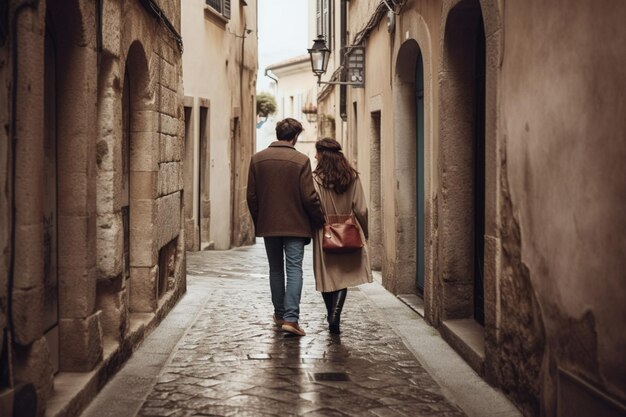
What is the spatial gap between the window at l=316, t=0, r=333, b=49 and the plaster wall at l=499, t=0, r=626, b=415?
16.9 meters

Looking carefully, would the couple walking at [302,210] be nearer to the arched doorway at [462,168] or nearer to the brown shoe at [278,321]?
the brown shoe at [278,321]

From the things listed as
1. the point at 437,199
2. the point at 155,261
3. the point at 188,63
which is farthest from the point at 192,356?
the point at 188,63

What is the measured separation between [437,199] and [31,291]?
4.41m

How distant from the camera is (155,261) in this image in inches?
334

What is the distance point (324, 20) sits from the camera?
76.7ft

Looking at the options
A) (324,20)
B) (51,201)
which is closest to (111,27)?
(51,201)

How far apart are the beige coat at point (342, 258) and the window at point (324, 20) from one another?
569 inches

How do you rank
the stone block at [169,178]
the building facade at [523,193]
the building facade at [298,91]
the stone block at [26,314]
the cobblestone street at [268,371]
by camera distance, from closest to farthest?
1. the building facade at [523,193]
2. the stone block at [26,314]
3. the cobblestone street at [268,371]
4. the stone block at [169,178]
5. the building facade at [298,91]

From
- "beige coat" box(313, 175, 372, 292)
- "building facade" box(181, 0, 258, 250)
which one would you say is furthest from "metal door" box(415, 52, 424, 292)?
"building facade" box(181, 0, 258, 250)

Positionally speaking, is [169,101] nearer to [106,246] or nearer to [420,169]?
[420,169]

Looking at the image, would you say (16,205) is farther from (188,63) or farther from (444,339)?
(188,63)

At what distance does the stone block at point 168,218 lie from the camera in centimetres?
887

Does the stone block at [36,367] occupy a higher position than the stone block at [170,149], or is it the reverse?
the stone block at [170,149]

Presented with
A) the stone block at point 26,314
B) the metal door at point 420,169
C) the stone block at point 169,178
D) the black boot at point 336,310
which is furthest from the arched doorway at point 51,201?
the metal door at point 420,169
